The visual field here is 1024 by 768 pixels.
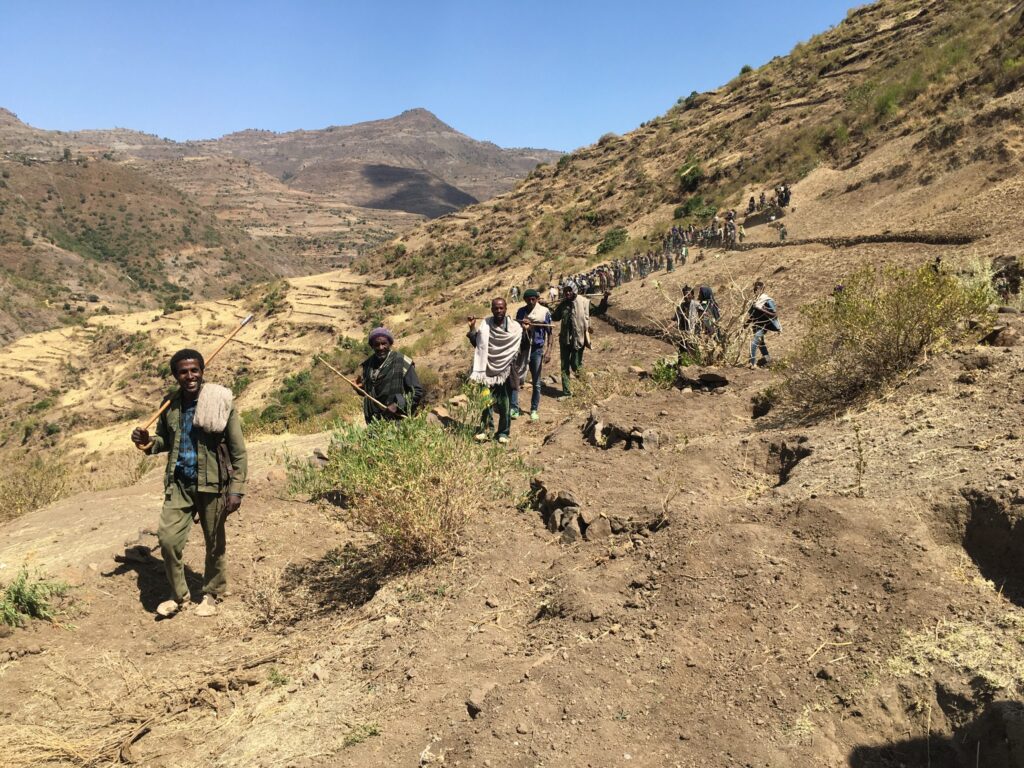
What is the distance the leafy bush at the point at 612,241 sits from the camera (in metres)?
21.6

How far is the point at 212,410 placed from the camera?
3531mm

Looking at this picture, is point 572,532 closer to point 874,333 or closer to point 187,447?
point 187,447

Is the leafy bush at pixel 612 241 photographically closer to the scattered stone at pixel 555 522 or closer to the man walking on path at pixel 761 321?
the man walking on path at pixel 761 321

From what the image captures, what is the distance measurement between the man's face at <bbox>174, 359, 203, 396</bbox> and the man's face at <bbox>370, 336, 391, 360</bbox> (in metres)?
1.40

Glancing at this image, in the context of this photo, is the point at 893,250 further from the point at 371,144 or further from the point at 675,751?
the point at 371,144

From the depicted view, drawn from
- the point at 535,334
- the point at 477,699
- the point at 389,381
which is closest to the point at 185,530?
the point at 389,381

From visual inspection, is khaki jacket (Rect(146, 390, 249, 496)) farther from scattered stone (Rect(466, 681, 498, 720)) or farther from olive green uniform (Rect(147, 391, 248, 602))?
scattered stone (Rect(466, 681, 498, 720))

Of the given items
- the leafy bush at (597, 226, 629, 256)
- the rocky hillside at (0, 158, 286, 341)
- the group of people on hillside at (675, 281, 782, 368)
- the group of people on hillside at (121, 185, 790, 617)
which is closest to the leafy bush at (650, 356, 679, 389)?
the group of people on hillside at (675, 281, 782, 368)

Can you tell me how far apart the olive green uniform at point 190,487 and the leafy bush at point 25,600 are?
0.66 meters

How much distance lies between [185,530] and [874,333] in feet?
15.7

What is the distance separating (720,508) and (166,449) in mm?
3312

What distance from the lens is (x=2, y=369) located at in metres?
29.9

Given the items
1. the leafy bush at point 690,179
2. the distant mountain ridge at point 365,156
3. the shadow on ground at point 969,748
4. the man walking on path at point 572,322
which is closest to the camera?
the shadow on ground at point 969,748

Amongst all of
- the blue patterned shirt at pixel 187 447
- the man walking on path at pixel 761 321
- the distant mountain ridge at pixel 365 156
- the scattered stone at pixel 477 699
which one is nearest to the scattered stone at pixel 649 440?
the man walking on path at pixel 761 321
